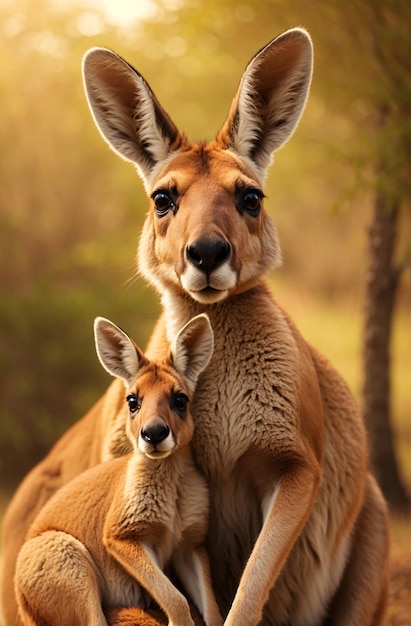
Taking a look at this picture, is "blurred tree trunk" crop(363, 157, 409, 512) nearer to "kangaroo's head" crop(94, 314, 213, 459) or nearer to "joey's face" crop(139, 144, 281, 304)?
"joey's face" crop(139, 144, 281, 304)

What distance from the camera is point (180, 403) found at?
4.20 meters

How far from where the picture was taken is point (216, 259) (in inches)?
153

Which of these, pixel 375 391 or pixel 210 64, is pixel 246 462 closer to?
pixel 375 391

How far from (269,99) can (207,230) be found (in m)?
1.00

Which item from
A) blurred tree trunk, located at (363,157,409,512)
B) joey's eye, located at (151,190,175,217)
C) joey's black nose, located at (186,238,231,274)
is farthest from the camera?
blurred tree trunk, located at (363,157,409,512)

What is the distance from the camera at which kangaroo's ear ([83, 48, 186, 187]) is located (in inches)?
177

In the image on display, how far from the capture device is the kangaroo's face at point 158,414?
3.97m

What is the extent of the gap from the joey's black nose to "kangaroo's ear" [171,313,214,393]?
385mm

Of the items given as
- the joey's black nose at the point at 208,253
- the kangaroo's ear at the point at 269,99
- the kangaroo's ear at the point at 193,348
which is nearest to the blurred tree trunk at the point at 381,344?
the kangaroo's ear at the point at 269,99

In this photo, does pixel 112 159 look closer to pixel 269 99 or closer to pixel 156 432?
pixel 269 99

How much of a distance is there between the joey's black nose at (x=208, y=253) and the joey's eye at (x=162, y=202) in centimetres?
48

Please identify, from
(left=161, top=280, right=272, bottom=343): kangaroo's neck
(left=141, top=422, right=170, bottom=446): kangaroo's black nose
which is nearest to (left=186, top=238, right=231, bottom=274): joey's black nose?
(left=161, top=280, right=272, bottom=343): kangaroo's neck

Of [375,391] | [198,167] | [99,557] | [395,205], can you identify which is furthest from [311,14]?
[99,557]

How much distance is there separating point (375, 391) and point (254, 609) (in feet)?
19.4
